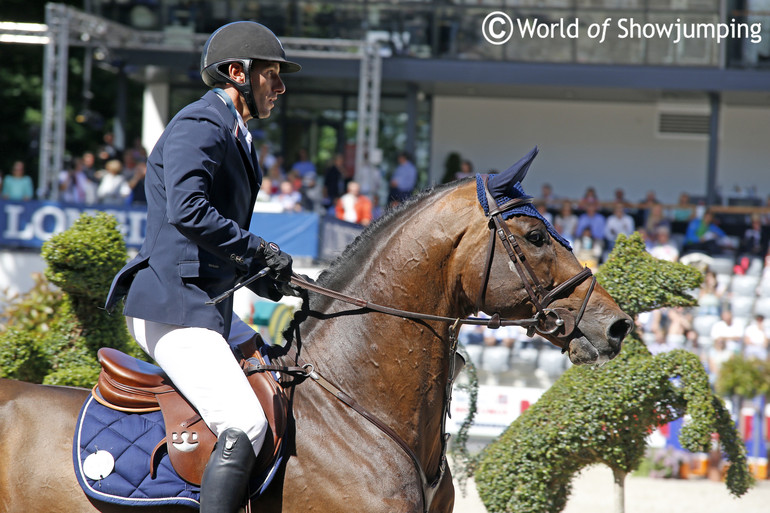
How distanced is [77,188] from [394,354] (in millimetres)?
13736

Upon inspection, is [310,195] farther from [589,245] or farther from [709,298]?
[709,298]

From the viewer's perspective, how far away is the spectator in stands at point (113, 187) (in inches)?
572

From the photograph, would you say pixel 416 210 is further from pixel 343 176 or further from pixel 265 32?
pixel 343 176

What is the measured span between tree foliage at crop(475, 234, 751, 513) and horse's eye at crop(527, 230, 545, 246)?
188cm

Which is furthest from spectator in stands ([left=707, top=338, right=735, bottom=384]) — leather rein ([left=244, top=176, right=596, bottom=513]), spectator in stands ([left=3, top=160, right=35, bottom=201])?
spectator in stands ([left=3, top=160, right=35, bottom=201])

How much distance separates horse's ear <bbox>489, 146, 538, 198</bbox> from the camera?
3043mm

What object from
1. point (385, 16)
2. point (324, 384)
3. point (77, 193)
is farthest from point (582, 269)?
point (385, 16)

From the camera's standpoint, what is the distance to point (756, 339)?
11680 mm

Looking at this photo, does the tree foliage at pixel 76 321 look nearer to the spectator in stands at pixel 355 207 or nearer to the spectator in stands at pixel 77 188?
the spectator in stands at pixel 355 207

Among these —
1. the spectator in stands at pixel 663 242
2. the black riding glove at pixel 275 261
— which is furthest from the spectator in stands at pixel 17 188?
the black riding glove at pixel 275 261

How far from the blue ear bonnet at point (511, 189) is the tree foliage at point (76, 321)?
2579mm

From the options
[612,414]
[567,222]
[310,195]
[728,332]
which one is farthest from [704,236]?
[612,414]

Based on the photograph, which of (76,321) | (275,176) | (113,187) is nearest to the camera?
(76,321)

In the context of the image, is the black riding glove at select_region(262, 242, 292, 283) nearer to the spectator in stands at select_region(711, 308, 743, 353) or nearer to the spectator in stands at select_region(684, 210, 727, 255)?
the spectator in stands at select_region(711, 308, 743, 353)
